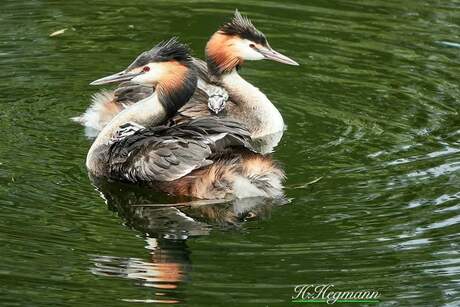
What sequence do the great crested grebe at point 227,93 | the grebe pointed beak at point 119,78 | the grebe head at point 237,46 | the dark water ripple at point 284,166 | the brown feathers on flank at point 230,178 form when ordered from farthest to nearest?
the grebe head at point 237,46 < the great crested grebe at point 227,93 < the grebe pointed beak at point 119,78 < the brown feathers on flank at point 230,178 < the dark water ripple at point 284,166

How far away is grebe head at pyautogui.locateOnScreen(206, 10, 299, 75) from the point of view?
30.2 ft

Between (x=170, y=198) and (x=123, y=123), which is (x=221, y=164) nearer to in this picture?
(x=170, y=198)

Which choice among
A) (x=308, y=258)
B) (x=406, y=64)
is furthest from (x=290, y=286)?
(x=406, y=64)

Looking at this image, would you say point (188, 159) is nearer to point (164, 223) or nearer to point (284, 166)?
point (164, 223)

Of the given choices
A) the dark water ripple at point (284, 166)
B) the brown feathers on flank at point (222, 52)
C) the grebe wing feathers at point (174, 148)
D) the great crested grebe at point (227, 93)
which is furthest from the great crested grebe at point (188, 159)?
the brown feathers on flank at point (222, 52)

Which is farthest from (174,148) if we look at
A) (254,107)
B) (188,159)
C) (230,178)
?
(254,107)

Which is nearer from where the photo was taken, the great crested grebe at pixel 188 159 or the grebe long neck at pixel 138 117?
the great crested grebe at pixel 188 159

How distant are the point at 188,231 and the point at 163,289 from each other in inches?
35.5

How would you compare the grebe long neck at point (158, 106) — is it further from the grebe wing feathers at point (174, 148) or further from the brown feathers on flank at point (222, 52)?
the brown feathers on flank at point (222, 52)

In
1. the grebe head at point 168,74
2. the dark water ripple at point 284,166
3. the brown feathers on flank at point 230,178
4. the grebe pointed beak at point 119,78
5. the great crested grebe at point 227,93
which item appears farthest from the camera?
the great crested grebe at point 227,93

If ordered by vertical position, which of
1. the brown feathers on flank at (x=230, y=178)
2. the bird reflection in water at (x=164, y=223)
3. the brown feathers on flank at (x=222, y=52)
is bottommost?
the bird reflection in water at (x=164, y=223)

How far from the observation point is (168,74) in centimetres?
801

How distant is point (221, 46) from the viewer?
9234mm

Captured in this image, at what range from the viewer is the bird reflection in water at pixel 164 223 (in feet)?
19.9
